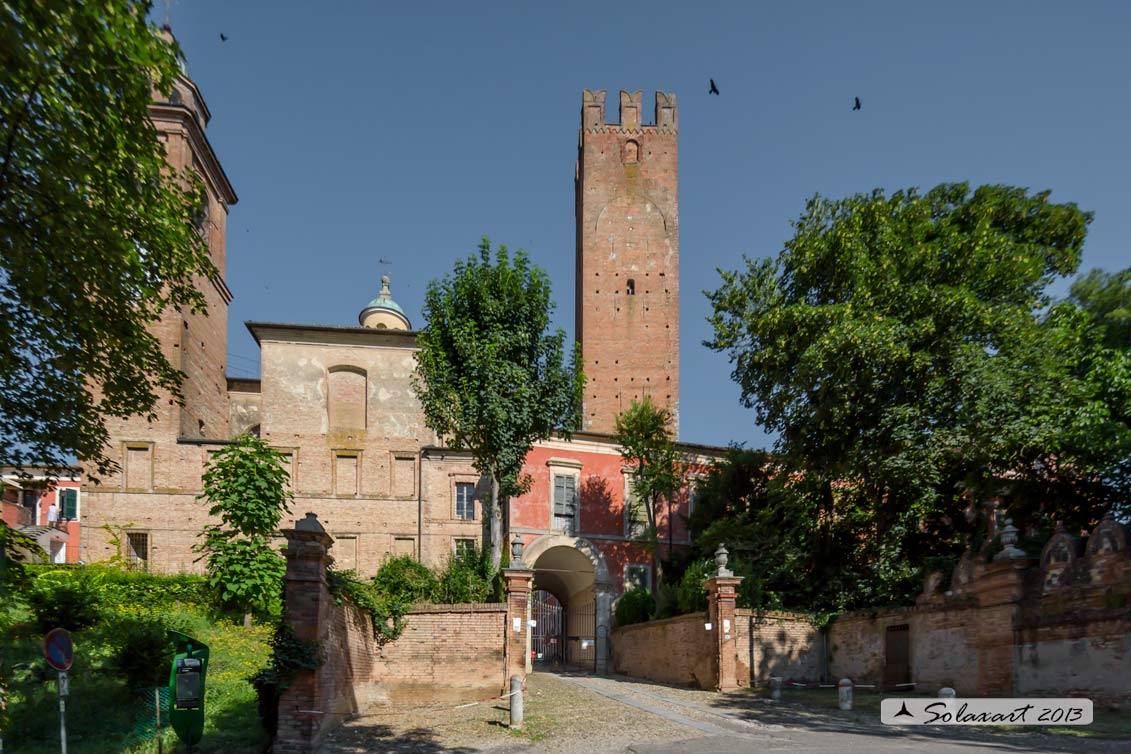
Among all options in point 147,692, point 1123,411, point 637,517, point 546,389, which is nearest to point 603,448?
point 637,517

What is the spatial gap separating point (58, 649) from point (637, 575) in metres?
23.7

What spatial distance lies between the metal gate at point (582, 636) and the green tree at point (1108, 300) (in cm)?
1787

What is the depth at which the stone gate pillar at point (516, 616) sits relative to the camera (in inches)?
676

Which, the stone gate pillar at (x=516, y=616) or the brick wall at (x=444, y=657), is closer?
the brick wall at (x=444, y=657)

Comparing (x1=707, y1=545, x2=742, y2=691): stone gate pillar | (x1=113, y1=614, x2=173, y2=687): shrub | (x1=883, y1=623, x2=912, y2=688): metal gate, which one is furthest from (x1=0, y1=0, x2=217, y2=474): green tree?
(x1=883, y1=623, x2=912, y2=688): metal gate

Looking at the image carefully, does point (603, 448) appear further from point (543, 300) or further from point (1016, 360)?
point (1016, 360)

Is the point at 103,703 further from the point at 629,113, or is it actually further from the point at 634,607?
the point at 629,113

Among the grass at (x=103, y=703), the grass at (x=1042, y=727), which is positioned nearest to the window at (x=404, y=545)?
the grass at (x=103, y=703)

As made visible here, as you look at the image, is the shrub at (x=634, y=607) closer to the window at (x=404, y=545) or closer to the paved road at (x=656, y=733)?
the window at (x=404, y=545)

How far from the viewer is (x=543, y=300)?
74.2ft

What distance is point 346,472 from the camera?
3012 cm

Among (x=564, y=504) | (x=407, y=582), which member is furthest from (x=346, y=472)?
(x=407, y=582)

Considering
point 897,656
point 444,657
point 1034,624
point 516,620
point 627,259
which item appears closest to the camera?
point 1034,624

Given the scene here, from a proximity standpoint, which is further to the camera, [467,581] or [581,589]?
[581,589]
